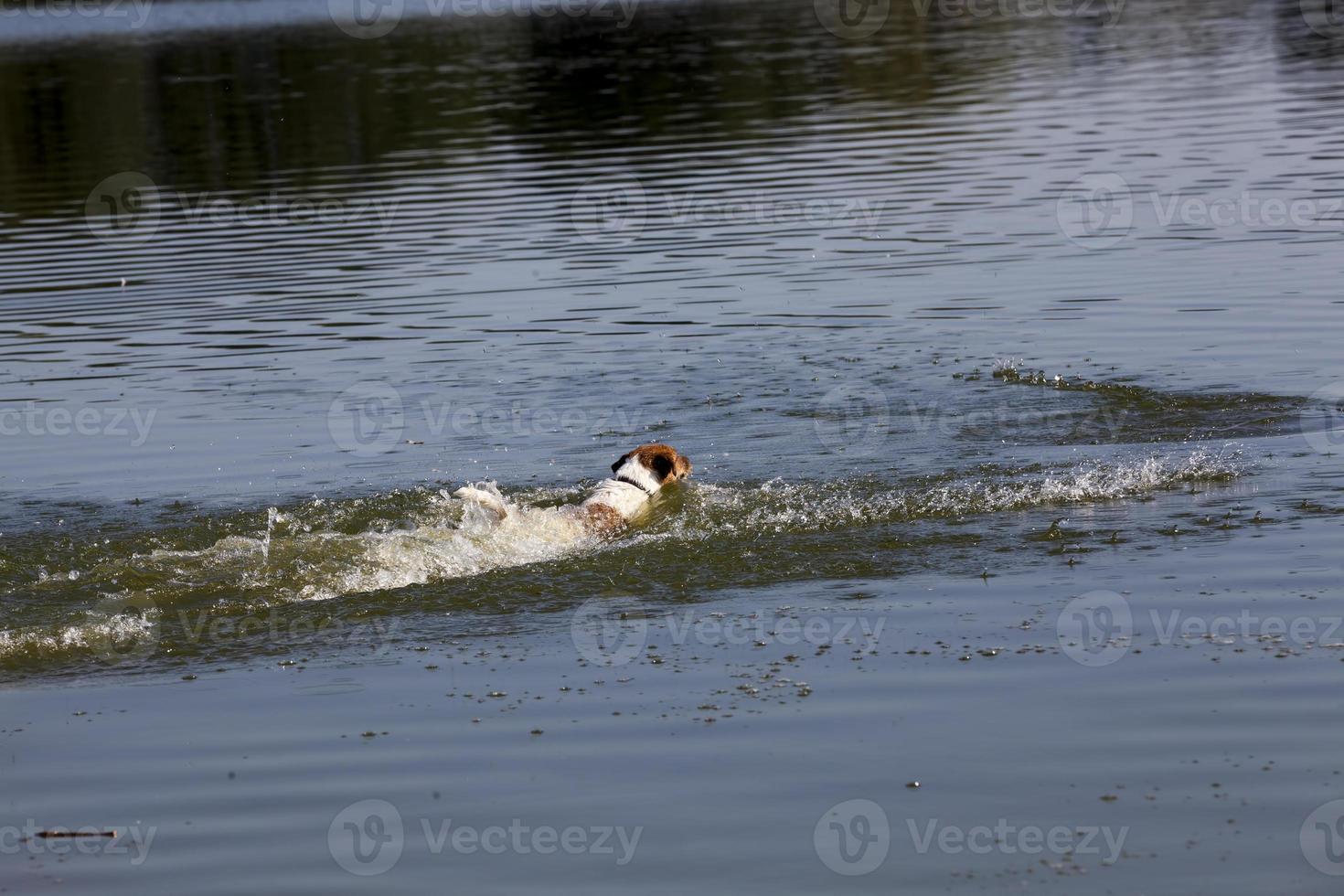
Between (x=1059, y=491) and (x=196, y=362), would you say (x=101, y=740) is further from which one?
(x=196, y=362)

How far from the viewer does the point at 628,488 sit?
10781 mm

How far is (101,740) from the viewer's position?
7871 millimetres

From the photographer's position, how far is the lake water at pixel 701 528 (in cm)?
672

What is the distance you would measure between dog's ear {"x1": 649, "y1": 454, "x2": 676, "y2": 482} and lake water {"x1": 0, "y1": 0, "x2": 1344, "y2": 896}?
297mm

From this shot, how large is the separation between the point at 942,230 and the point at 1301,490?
11096 mm

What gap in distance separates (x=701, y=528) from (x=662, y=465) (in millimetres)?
540

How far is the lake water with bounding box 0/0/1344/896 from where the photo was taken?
22.1 feet

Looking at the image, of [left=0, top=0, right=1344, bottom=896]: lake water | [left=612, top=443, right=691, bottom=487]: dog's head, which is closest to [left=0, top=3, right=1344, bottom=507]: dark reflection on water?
[left=0, top=0, right=1344, bottom=896]: lake water

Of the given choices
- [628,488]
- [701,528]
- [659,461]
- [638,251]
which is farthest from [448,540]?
[638,251]

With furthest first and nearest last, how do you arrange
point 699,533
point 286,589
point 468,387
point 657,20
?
point 657,20 → point 468,387 → point 699,533 → point 286,589

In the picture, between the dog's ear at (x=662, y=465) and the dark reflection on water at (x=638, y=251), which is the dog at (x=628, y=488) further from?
the dark reflection on water at (x=638, y=251)

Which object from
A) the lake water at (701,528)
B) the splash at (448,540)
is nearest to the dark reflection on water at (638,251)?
the lake water at (701,528)

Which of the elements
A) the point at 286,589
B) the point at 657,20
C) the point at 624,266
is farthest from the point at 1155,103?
the point at 657,20

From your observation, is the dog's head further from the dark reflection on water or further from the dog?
the dark reflection on water
